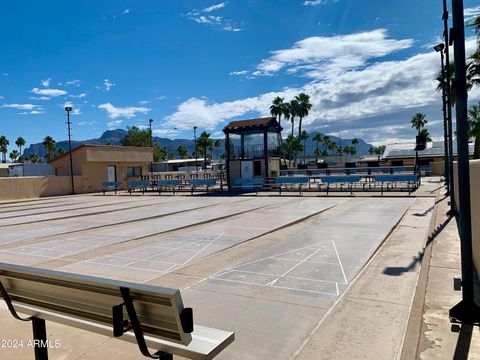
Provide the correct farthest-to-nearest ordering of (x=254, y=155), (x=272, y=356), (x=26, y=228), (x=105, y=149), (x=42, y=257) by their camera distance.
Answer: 1. (x=105, y=149)
2. (x=254, y=155)
3. (x=26, y=228)
4. (x=42, y=257)
5. (x=272, y=356)

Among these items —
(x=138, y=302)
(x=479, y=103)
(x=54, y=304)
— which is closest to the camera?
(x=138, y=302)

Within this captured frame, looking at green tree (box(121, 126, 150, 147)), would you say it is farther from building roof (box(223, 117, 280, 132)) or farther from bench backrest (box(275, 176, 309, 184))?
bench backrest (box(275, 176, 309, 184))

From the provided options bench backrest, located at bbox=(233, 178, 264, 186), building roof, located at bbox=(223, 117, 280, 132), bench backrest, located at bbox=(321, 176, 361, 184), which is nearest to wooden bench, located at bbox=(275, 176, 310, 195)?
bench backrest, located at bbox=(321, 176, 361, 184)

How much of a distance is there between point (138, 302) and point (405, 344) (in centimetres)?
299

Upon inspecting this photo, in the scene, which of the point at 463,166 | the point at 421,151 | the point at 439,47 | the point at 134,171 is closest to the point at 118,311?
the point at 463,166

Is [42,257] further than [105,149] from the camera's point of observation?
No

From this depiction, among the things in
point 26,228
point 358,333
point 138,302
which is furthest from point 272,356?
point 26,228

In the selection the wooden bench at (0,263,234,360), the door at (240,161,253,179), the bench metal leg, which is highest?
the door at (240,161,253,179)

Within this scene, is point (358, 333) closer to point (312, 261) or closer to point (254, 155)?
point (312, 261)

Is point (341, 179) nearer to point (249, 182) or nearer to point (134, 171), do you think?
point (249, 182)

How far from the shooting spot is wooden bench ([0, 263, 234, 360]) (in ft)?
8.89

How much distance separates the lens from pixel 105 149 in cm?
4147

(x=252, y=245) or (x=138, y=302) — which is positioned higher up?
(x=138, y=302)

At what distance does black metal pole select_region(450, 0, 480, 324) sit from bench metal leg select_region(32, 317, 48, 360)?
4.60m
